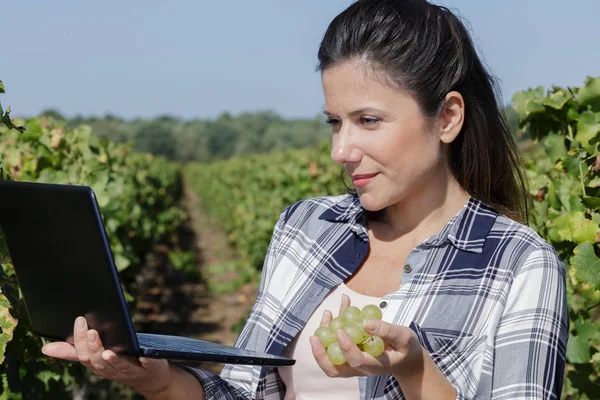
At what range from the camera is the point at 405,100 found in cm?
190

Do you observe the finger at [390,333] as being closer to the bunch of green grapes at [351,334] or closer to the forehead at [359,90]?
the bunch of green grapes at [351,334]

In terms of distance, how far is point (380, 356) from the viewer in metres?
1.47

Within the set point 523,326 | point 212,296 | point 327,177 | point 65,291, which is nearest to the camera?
point 65,291

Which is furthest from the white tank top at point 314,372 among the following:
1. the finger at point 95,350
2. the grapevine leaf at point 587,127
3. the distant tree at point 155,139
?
the distant tree at point 155,139

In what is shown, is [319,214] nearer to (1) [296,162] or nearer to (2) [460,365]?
(2) [460,365]

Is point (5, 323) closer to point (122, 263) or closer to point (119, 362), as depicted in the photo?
point (119, 362)

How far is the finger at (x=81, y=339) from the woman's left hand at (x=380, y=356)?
478mm

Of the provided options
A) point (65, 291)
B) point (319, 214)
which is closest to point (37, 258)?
point (65, 291)

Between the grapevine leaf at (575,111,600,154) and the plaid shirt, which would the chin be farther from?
the grapevine leaf at (575,111,600,154)

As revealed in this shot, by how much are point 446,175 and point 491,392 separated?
2.03 ft

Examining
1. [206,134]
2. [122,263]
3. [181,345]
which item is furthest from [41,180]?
[206,134]

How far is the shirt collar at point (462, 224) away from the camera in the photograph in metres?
1.91

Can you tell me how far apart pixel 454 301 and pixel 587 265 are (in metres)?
0.54

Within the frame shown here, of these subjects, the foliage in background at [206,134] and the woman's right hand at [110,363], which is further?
the foliage in background at [206,134]
